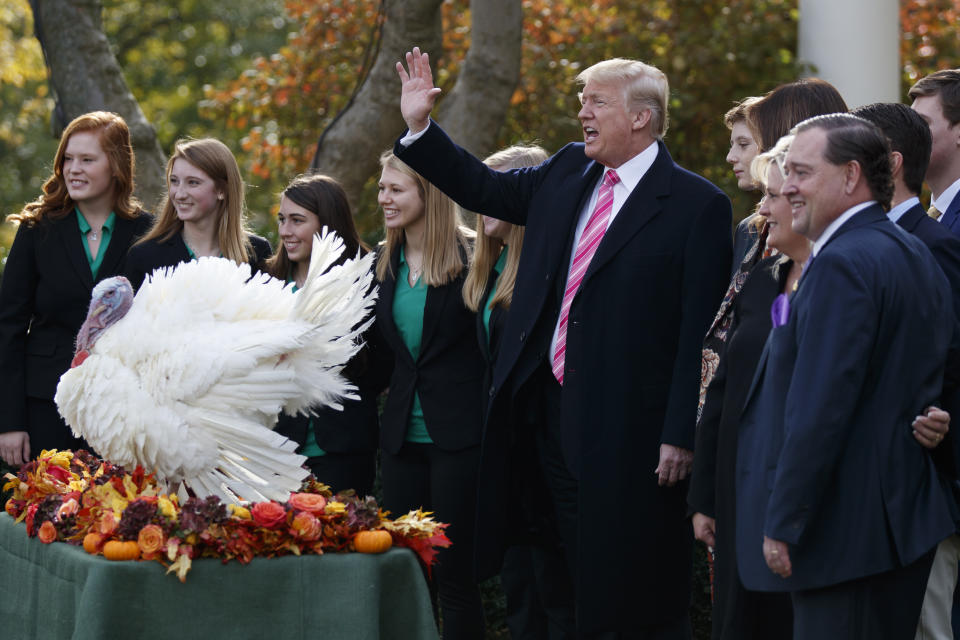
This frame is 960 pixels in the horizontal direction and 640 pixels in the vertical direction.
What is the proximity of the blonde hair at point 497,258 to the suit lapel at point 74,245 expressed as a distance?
1.64 metres

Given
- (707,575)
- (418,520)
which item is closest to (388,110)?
(707,575)

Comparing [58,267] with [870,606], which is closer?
[870,606]

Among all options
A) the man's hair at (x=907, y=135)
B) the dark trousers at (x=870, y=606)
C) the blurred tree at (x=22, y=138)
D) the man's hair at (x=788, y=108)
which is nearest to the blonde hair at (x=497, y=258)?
the man's hair at (x=788, y=108)

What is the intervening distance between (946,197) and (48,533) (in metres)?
3.26

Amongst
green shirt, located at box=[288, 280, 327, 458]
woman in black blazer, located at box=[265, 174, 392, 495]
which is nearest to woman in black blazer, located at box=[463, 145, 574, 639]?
woman in black blazer, located at box=[265, 174, 392, 495]

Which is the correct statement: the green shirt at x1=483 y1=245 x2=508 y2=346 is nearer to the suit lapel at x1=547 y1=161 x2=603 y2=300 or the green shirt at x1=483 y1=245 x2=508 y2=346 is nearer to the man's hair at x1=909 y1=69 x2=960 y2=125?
the suit lapel at x1=547 y1=161 x2=603 y2=300

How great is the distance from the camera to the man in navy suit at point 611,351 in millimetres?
4070

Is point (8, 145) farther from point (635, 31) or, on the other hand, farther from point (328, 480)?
point (328, 480)

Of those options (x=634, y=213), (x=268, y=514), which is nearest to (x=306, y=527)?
(x=268, y=514)

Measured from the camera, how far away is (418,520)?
361 cm

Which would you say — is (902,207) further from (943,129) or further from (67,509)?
(67,509)

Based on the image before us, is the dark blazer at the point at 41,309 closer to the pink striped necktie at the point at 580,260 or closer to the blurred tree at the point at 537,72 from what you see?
the pink striped necktie at the point at 580,260

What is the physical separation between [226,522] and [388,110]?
4098 millimetres

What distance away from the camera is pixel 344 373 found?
4.99 m
